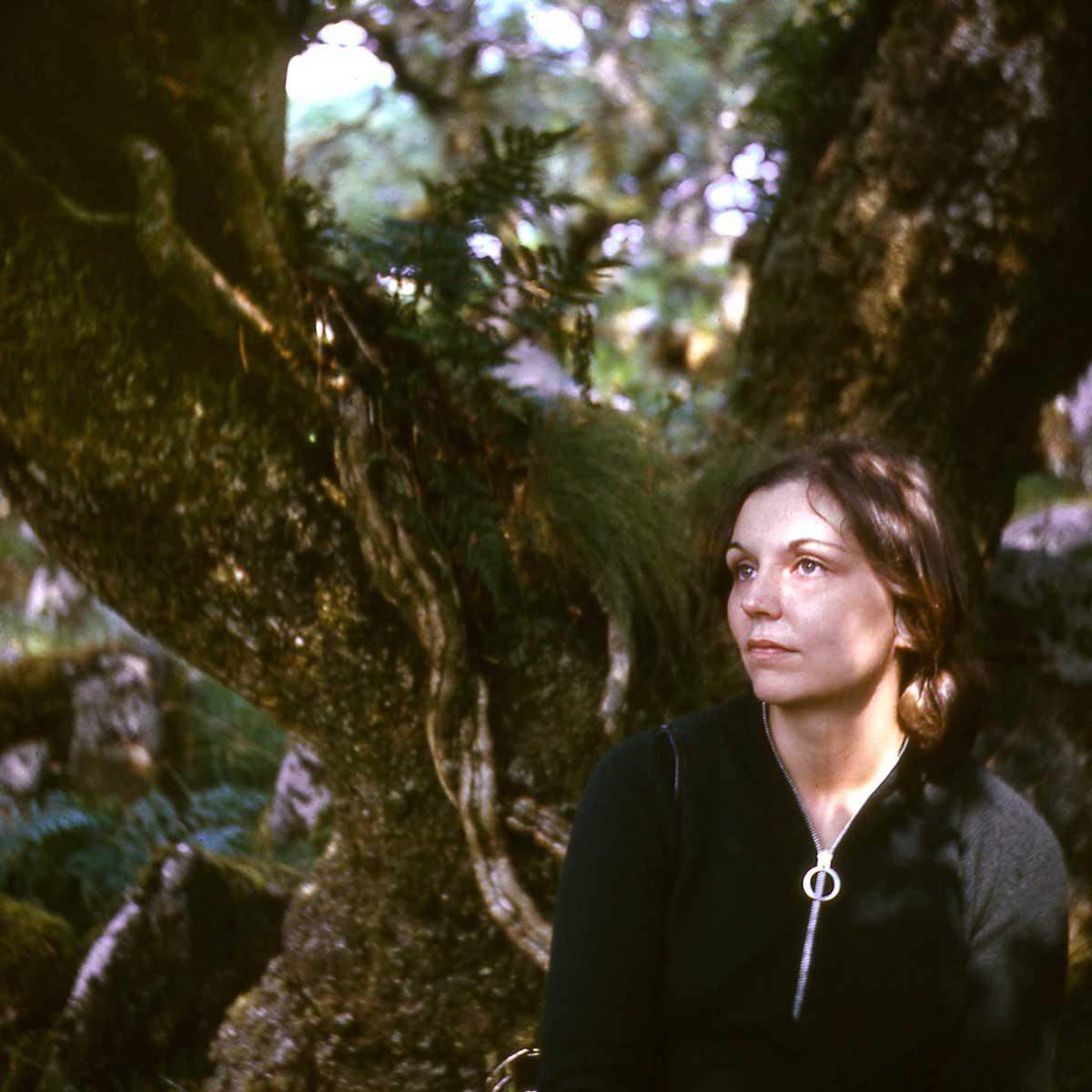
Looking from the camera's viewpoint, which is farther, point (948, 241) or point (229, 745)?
point (229, 745)

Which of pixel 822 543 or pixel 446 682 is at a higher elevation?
pixel 822 543

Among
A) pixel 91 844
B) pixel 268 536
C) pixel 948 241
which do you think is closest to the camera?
pixel 268 536

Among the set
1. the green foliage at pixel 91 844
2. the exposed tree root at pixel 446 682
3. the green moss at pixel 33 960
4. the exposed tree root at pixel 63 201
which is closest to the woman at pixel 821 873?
the exposed tree root at pixel 446 682

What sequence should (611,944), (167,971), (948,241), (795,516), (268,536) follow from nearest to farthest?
1. (611,944)
2. (795,516)
3. (268,536)
4. (948,241)
5. (167,971)

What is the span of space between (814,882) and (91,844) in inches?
162

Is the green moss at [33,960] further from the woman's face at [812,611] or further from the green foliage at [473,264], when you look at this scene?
the woman's face at [812,611]

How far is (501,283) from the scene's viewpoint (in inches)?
119

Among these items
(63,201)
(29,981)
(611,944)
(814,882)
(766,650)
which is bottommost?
(29,981)

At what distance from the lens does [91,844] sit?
523cm

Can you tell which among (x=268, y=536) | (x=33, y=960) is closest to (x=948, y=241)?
(x=268, y=536)

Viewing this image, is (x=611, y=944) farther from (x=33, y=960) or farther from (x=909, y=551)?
(x=33, y=960)

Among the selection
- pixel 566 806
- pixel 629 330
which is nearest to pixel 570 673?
pixel 566 806

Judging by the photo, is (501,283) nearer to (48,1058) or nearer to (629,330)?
(48,1058)

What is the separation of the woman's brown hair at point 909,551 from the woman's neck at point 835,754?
7cm
